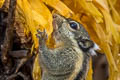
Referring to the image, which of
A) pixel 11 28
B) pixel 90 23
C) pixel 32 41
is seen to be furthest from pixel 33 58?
pixel 90 23

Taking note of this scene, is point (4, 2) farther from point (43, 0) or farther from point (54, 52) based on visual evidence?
point (54, 52)

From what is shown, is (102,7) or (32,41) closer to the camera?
(32,41)

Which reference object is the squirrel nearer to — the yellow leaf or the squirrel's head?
the squirrel's head

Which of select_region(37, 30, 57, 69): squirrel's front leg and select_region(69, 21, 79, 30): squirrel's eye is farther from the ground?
select_region(69, 21, 79, 30): squirrel's eye

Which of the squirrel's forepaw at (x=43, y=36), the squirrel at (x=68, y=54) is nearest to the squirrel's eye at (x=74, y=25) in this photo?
the squirrel at (x=68, y=54)

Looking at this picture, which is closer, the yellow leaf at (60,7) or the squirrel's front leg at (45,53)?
the squirrel's front leg at (45,53)

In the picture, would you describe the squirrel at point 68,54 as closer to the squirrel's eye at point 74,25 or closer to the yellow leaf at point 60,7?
the squirrel's eye at point 74,25

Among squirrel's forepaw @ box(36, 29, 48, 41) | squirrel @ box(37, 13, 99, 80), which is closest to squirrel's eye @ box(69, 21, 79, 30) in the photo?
squirrel @ box(37, 13, 99, 80)

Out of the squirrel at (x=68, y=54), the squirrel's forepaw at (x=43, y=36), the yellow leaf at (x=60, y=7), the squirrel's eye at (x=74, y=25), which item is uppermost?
the yellow leaf at (x=60, y=7)
